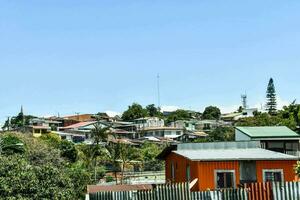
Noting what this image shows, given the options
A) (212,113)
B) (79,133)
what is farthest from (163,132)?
(212,113)

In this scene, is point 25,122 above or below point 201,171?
above

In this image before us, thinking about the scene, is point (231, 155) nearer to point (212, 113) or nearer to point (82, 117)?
point (82, 117)

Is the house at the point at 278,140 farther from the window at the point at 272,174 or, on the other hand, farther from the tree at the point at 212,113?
the tree at the point at 212,113

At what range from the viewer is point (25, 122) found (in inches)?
5054

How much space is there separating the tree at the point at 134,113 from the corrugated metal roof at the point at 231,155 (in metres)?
118

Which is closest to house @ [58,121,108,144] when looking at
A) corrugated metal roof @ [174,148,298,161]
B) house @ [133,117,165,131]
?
house @ [133,117,165,131]

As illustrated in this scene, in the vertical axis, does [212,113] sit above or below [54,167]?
above

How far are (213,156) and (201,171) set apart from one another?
5.82 ft

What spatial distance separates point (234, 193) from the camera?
57.7 feet

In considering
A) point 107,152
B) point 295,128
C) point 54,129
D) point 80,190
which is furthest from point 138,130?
point 80,190

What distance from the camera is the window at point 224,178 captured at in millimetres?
30391

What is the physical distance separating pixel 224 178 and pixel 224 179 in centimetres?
6

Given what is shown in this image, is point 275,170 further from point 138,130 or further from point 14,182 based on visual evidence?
point 138,130

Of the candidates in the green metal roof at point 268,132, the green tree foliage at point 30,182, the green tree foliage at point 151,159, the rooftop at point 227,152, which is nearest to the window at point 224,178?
the rooftop at point 227,152
